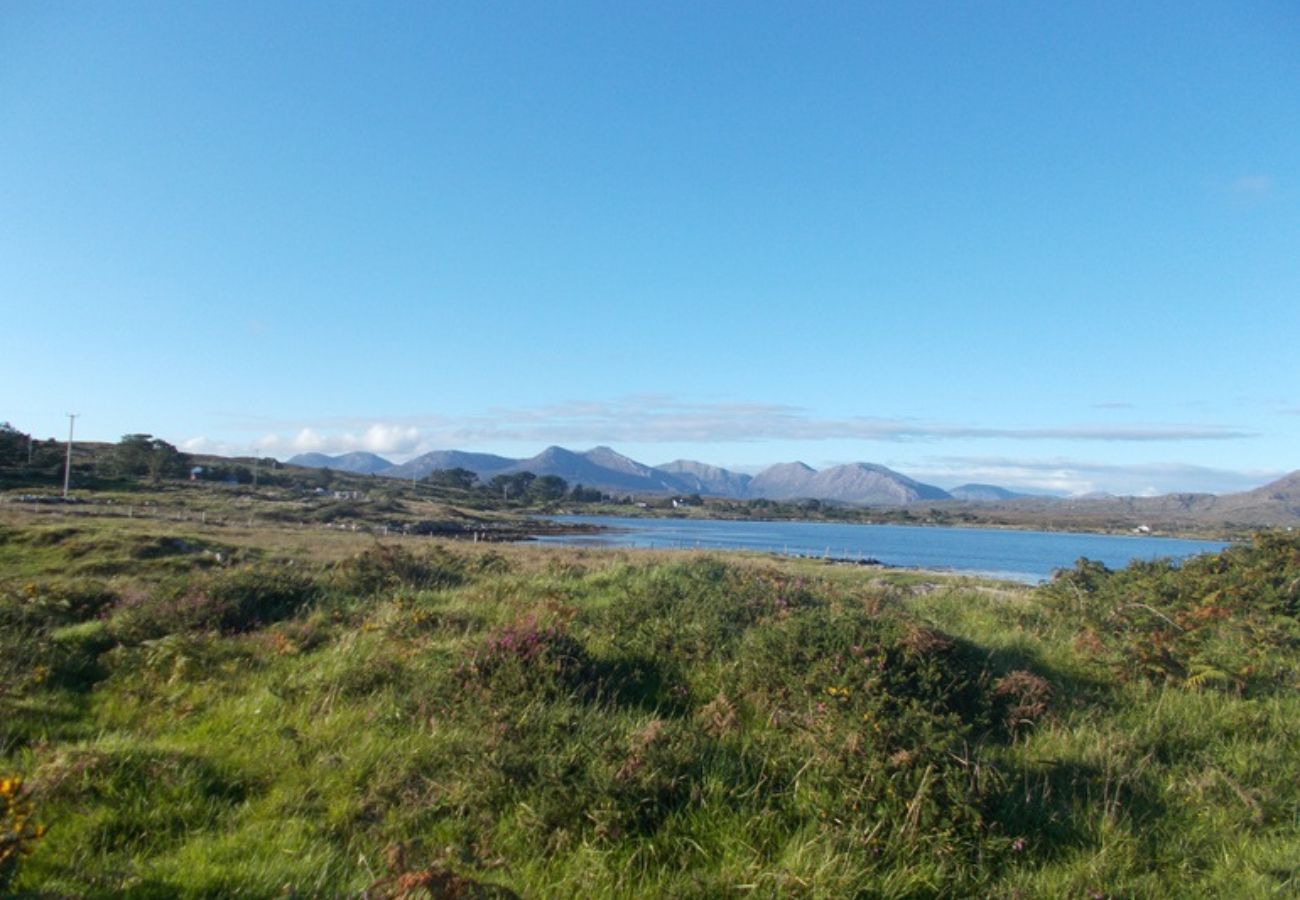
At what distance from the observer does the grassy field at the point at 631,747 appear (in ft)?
16.8

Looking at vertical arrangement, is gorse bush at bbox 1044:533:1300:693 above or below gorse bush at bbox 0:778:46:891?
above

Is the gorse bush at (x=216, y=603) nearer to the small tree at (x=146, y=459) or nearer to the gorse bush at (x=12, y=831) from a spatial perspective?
the gorse bush at (x=12, y=831)

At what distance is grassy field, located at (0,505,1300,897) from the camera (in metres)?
5.12

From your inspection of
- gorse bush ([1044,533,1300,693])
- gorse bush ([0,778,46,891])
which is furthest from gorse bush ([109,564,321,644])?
gorse bush ([1044,533,1300,693])

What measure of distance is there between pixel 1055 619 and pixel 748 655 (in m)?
6.21

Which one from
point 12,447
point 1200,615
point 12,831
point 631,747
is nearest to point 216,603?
point 12,831

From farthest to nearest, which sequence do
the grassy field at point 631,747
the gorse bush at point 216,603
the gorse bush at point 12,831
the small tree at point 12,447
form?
the small tree at point 12,447 < the gorse bush at point 216,603 < the grassy field at point 631,747 < the gorse bush at point 12,831

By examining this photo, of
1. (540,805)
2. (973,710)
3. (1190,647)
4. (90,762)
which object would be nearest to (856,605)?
(973,710)

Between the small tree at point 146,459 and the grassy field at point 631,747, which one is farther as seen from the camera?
the small tree at point 146,459

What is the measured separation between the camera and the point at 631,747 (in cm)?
609

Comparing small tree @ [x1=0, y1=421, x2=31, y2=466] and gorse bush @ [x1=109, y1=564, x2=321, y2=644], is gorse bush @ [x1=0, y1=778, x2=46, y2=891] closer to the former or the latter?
gorse bush @ [x1=109, y1=564, x2=321, y2=644]

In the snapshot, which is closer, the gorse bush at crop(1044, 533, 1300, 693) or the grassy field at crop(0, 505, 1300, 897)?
the grassy field at crop(0, 505, 1300, 897)

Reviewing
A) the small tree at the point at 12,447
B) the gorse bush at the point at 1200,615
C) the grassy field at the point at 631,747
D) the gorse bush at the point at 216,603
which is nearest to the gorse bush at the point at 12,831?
the grassy field at the point at 631,747

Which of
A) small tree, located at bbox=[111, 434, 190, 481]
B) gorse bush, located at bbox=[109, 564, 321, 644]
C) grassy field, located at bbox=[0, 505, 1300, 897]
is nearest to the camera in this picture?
grassy field, located at bbox=[0, 505, 1300, 897]
